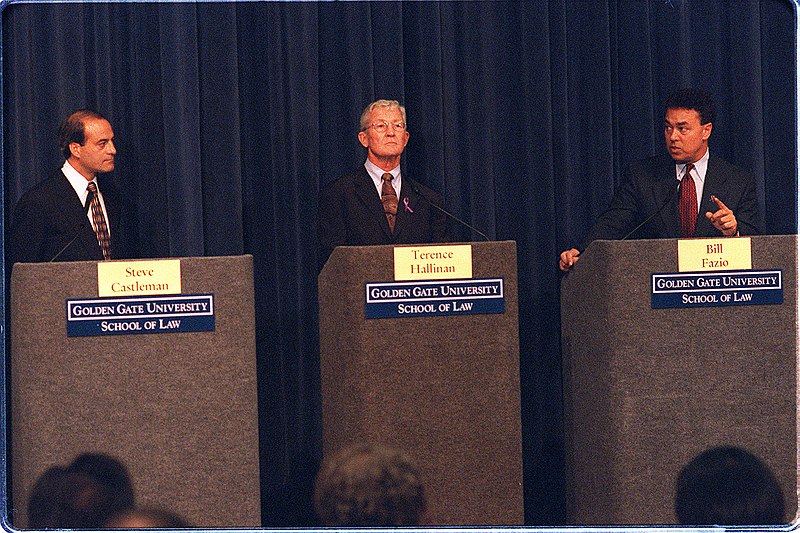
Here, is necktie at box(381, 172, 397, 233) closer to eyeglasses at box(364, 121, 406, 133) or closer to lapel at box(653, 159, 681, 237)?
eyeglasses at box(364, 121, 406, 133)

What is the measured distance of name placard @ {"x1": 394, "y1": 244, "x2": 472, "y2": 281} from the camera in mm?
3004

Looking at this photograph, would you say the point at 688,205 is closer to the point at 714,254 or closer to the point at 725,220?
the point at 725,220

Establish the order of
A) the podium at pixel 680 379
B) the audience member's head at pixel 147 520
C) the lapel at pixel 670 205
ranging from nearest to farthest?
the audience member's head at pixel 147 520, the podium at pixel 680 379, the lapel at pixel 670 205

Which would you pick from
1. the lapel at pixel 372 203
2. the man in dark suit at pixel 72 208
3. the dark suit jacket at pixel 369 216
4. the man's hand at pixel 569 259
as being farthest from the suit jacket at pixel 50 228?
the man's hand at pixel 569 259

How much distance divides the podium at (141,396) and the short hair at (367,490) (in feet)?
1.47

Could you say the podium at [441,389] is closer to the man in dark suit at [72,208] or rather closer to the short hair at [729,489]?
the short hair at [729,489]

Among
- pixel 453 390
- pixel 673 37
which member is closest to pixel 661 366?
pixel 453 390

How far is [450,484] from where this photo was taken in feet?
9.99

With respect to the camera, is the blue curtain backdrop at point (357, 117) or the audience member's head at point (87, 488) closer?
the audience member's head at point (87, 488)

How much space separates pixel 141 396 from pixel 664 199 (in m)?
1.79

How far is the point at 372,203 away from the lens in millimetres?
3752

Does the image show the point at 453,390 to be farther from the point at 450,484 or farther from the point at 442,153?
the point at 442,153

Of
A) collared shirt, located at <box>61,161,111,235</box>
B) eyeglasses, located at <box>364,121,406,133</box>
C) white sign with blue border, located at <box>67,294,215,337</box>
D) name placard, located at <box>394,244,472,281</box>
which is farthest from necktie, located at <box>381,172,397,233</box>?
white sign with blue border, located at <box>67,294,215,337</box>

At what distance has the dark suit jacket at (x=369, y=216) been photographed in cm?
370
